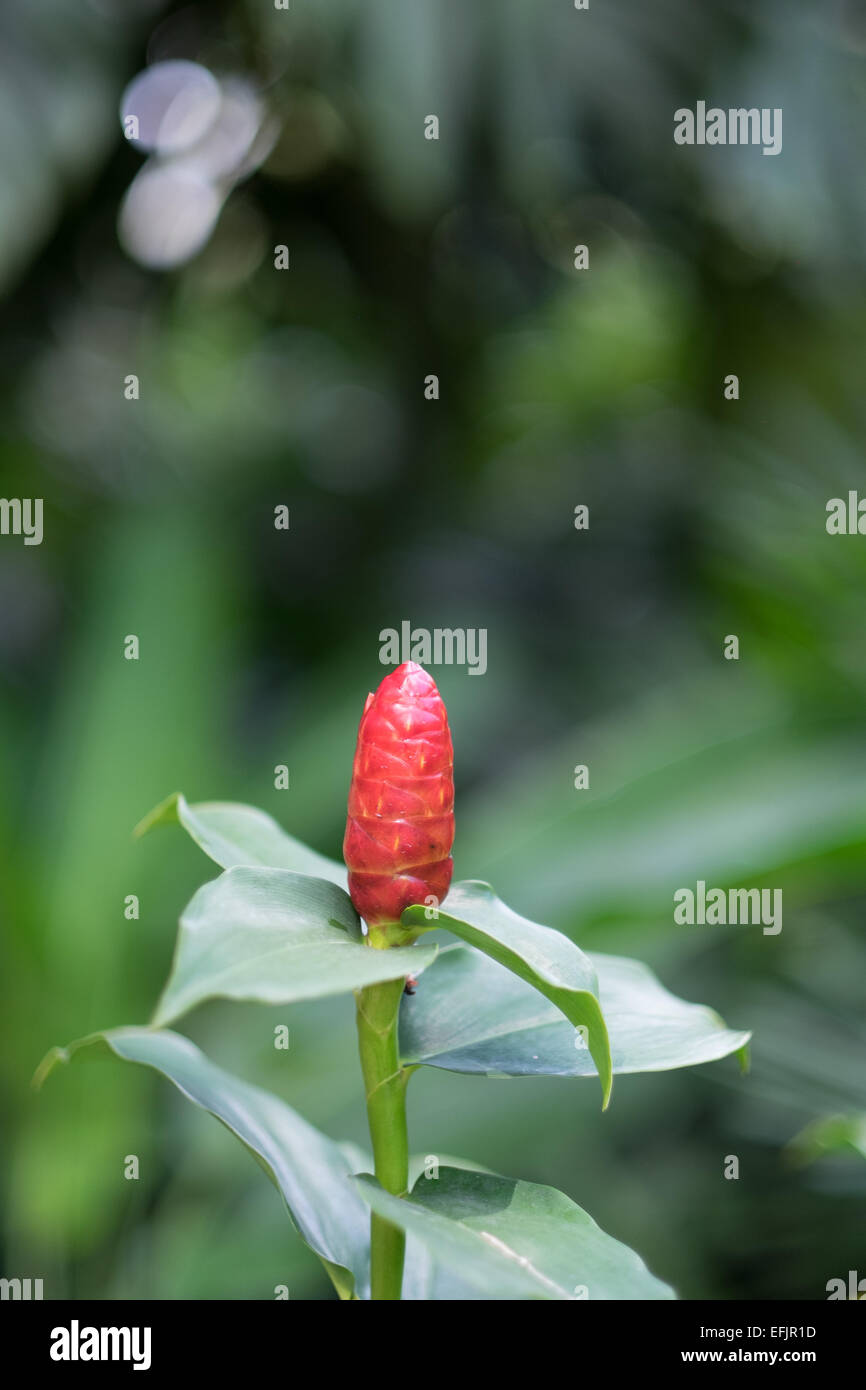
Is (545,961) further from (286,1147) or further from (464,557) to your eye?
(464,557)

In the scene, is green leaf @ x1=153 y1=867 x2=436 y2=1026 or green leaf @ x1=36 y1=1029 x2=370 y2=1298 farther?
green leaf @ x1=36 y1=1029 x2=370 y2=1298

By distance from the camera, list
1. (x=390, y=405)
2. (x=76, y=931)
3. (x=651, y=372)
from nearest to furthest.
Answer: (x=76, y=931), (x=390, y=405), (x=651, y=372)

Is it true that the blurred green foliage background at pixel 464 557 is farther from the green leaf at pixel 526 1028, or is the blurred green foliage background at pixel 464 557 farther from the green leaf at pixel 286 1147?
the green leaf at pixel 526 1028

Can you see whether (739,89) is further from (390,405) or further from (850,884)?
(850,884)

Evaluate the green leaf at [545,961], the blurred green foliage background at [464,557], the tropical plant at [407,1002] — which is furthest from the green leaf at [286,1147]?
the blurred green foliage background at [464,557]

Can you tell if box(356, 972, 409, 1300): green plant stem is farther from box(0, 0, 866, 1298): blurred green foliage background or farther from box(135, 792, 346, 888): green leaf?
box(0, 0, 866, 1298): blurred green foliage background

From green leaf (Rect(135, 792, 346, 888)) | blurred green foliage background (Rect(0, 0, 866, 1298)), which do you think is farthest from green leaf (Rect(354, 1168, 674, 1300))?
blurred green foliage background (Rect(0, 0, 866, 1298))

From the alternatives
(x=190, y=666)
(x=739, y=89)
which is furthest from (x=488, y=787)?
(x=739, y=89)
